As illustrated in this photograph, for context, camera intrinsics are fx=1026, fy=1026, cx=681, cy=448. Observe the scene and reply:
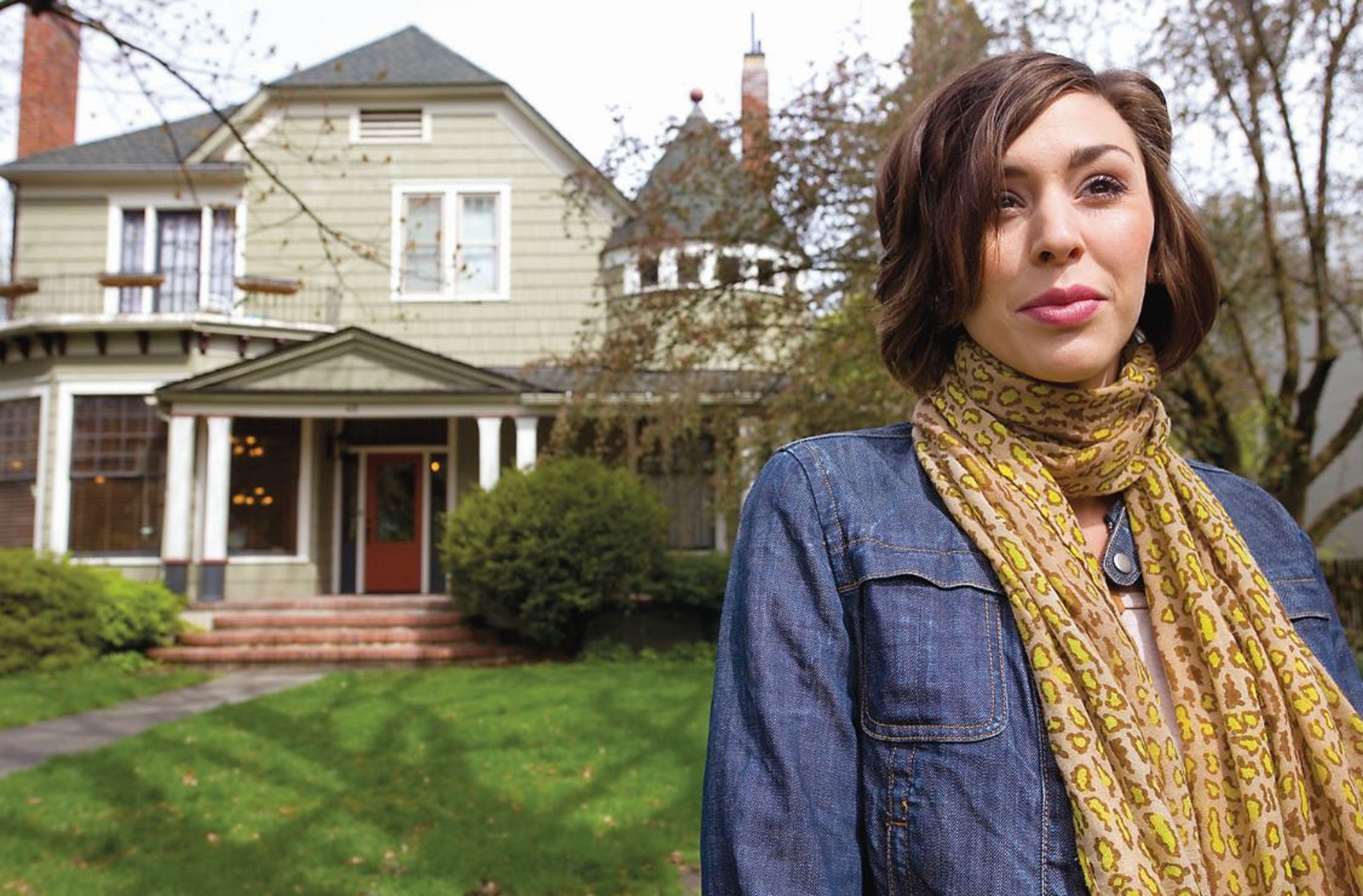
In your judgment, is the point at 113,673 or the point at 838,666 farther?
the point at 113,673

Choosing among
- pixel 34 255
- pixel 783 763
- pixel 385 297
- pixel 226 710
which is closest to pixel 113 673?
pixel 226 710

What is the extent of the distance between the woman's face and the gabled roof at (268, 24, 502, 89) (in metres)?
15.0

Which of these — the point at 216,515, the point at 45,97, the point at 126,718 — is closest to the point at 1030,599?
the point at 126,718

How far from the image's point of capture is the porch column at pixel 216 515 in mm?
13469

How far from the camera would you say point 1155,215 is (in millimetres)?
1429

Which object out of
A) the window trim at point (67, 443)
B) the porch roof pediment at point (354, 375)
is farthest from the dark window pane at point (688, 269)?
the window trim at point (67, 443)

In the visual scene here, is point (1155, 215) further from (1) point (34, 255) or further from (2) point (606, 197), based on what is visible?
(1) point (34, 255)

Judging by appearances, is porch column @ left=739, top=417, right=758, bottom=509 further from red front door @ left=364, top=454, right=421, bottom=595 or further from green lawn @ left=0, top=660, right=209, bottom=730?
red front door @ left=364, top=454, right=421, bottom=595

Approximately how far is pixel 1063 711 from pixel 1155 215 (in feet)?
2.35

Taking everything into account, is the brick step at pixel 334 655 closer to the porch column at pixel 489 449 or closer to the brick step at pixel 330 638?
the brick step at pixel 330 638

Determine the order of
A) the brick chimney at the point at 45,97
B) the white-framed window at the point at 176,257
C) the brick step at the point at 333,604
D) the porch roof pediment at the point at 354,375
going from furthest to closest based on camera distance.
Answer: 1. the brick chimney at the point at 45,97
2. the white-framed window at the point at 176,257
3. the porch roof pediment at the point at 354,375
4. the brick step at the point at 333,604

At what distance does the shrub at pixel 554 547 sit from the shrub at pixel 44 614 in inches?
159

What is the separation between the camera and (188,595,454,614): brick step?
1338 centimetres

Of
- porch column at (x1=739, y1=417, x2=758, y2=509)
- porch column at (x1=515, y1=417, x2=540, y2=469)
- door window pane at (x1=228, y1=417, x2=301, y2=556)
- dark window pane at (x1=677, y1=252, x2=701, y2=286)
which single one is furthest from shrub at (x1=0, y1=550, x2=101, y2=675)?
dark window pane at (x1=677, y1=252, x2=701, y2=286)
